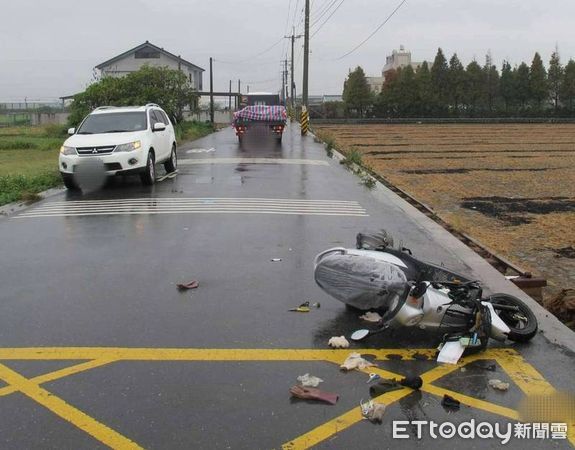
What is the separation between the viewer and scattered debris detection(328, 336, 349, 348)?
4879mm

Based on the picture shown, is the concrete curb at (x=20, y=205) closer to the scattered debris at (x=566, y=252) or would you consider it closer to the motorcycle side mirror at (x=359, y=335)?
the motorcycle side mirror at (x=359, y=335)

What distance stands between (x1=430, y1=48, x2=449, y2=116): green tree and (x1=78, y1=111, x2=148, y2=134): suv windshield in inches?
2542

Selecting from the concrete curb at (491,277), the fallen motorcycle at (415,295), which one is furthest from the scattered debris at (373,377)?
the concrete curb at (491,277)

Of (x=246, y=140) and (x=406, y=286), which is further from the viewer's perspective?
(x=246, y=140)

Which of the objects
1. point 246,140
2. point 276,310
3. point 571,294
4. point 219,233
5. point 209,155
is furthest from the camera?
point 246,140

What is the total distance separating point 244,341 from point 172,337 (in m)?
0.59

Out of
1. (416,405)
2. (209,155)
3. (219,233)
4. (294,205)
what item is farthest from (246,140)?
(416,405)

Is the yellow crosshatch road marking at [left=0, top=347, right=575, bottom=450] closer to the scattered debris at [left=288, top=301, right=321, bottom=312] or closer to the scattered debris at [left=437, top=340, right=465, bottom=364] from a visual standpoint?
the scattered debris at [left=437, top=340, right=465, bottom=364]

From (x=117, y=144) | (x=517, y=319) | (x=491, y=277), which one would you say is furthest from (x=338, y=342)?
(x=117, y=144)

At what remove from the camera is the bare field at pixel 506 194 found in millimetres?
8783

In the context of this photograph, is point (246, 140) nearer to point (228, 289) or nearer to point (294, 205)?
point (294, 205)

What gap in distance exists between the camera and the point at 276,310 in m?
5.71

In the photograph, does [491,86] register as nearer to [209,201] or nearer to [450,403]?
[209,201]

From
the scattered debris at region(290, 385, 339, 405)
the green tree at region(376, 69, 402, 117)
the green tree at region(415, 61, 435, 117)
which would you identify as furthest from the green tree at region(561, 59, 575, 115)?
the scattered debris at region(290, 385, 339, 405)
